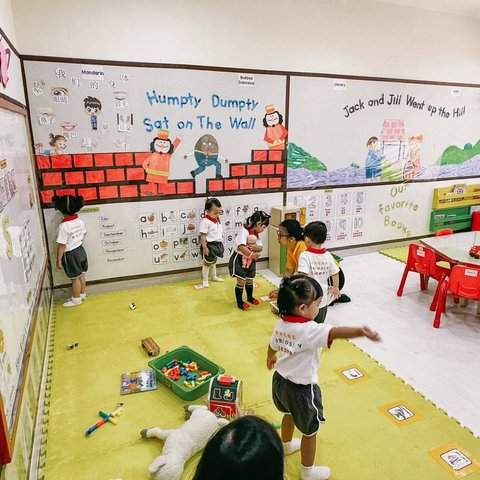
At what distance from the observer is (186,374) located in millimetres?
2980

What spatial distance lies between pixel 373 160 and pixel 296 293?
14.7ft

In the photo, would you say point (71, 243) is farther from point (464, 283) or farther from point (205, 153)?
point (464, 283)

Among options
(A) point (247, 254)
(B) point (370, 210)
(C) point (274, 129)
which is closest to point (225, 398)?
(A) point (247, 254)

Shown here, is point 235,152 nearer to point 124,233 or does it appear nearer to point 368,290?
point 124,233

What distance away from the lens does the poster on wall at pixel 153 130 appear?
3994 millimetres

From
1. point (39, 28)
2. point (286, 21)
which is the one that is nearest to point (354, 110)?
point (286, 21)

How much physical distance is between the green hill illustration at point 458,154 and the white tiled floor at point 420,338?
2.39m

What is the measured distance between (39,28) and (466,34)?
585cm

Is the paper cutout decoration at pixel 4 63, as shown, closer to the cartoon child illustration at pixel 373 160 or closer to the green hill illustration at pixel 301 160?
the green hill illustration at pixel 301 160

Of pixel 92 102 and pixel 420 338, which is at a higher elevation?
pixel 92 102

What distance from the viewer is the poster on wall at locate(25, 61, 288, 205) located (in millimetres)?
3994

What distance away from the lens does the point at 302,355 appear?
194 centimetres

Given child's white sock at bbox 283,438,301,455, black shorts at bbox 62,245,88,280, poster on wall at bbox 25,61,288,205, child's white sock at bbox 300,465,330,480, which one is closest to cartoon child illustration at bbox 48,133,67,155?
poster on wall at bbox 25,61,288,205

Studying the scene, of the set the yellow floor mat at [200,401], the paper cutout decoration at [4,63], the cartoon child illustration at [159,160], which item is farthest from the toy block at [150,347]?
the paper cutout decoration at [4,63]
